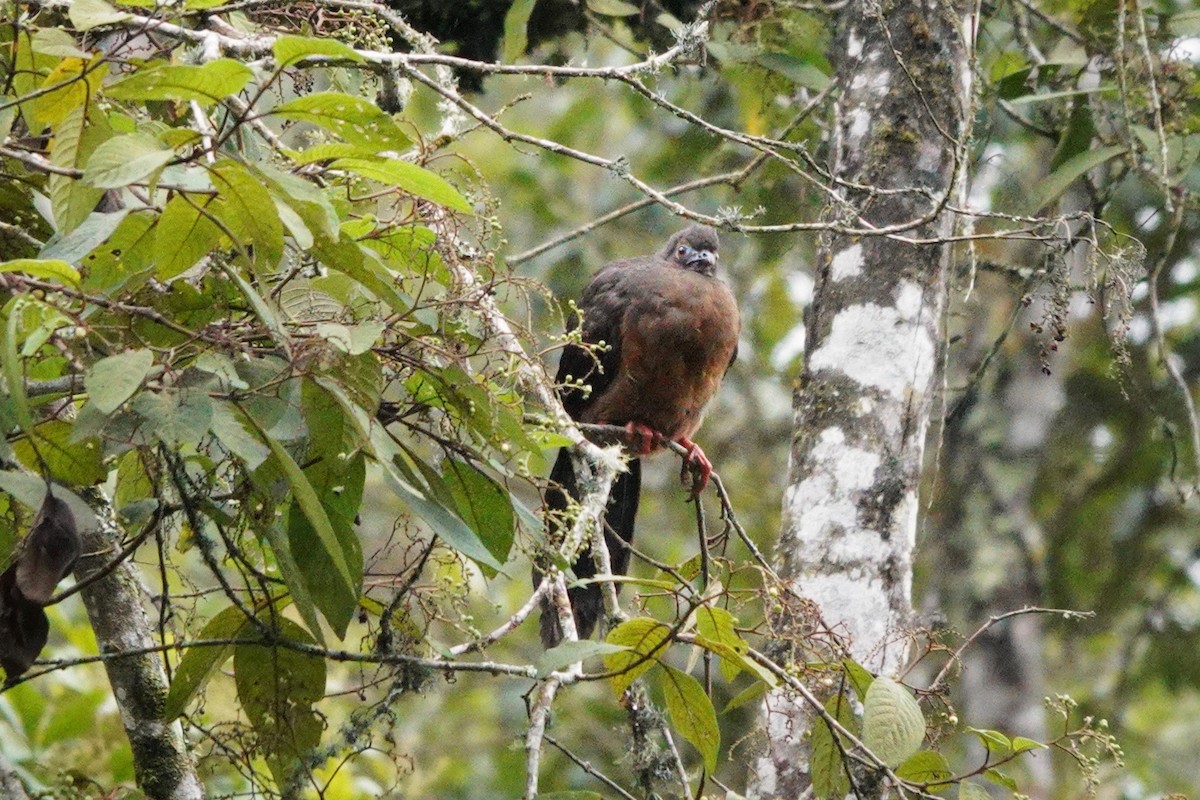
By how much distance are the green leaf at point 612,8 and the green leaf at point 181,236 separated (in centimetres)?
256

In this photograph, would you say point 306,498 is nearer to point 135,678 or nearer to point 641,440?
point 135,678

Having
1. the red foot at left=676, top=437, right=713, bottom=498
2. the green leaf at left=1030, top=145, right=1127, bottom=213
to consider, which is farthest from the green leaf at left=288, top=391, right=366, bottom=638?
the green leaf at left=1030, top=145, right=1127, bottom=213

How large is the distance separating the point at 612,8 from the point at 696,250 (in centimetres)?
119

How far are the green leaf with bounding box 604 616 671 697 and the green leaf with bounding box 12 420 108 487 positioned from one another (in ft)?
2.94

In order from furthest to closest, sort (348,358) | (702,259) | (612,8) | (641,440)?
(702,259), (641,440), (612,8), (348,358)

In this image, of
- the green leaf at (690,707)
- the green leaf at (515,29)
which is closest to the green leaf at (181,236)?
the green leaf at (690,707)

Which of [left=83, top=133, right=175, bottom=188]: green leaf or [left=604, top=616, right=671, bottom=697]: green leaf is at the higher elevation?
[left=83, top=133, right=175, bottom=188]: green leaf

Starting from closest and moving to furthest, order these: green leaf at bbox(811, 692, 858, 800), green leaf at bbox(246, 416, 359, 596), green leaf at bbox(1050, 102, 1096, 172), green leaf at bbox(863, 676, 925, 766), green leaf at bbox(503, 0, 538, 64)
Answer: green leaf at bbox(246, 416, 359, 596) < green leaf at bbox(863, 676, 925, 766) < green leaf at bbox(811, 692, 858, 800) < green leaf at bbox(503, 0, 538, 64) < green leaf at bbox(1050, 102, 1096, 172)

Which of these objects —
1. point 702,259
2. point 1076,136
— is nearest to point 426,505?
point 1076,136

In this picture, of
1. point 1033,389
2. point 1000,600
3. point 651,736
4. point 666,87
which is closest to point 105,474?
point 651,736

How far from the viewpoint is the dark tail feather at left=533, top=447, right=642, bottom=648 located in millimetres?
3531

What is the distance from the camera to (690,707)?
245 centimetres

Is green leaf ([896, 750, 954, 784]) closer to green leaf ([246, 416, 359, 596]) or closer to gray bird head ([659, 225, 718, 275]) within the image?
green leaf ([246, 416, 359, 596])

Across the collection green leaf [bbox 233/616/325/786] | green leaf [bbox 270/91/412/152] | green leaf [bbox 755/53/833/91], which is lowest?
green leaf [bbox 233/616/325/786]
